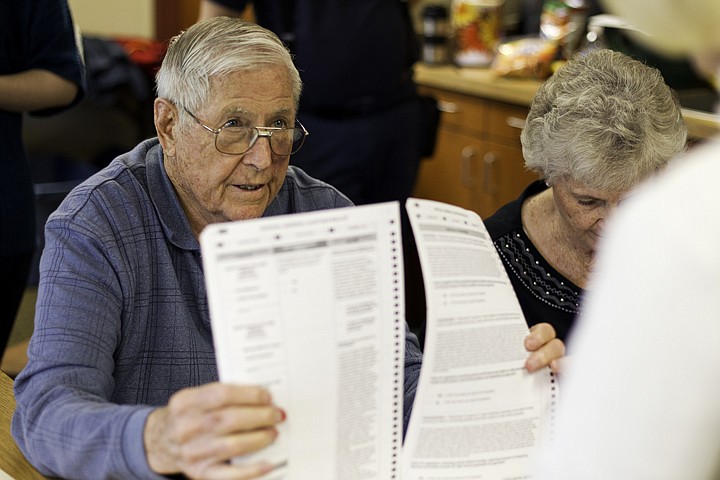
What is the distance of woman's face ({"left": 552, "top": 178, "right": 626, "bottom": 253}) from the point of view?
1644mm

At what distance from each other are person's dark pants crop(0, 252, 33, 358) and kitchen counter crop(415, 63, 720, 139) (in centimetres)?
209

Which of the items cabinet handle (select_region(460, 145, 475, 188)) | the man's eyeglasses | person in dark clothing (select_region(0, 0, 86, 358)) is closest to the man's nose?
the man's eyeglasses

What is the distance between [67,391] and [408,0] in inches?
85.8

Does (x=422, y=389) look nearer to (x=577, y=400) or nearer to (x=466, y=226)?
(x=466, y=226)

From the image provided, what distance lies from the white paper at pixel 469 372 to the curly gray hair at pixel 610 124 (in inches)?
19.5

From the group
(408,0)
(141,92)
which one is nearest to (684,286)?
(408,0)

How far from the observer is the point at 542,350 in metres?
1.22

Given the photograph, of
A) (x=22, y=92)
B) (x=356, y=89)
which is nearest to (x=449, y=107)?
(x=356, y=89)

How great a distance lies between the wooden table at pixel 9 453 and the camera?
1.26 meters

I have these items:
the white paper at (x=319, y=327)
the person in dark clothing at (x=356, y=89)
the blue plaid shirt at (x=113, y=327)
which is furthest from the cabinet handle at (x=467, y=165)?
the white paper at (x=319, y=327)

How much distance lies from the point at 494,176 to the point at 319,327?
3.12m

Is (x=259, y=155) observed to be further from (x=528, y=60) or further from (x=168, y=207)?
(x=528, y=60)

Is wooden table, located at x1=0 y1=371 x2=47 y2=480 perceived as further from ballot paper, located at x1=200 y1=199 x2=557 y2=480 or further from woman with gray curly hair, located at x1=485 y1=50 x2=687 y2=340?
woman with gray curly hair, located at x1=485 y1=50 x2=687 y2=340

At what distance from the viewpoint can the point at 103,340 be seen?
1305 millimetres
